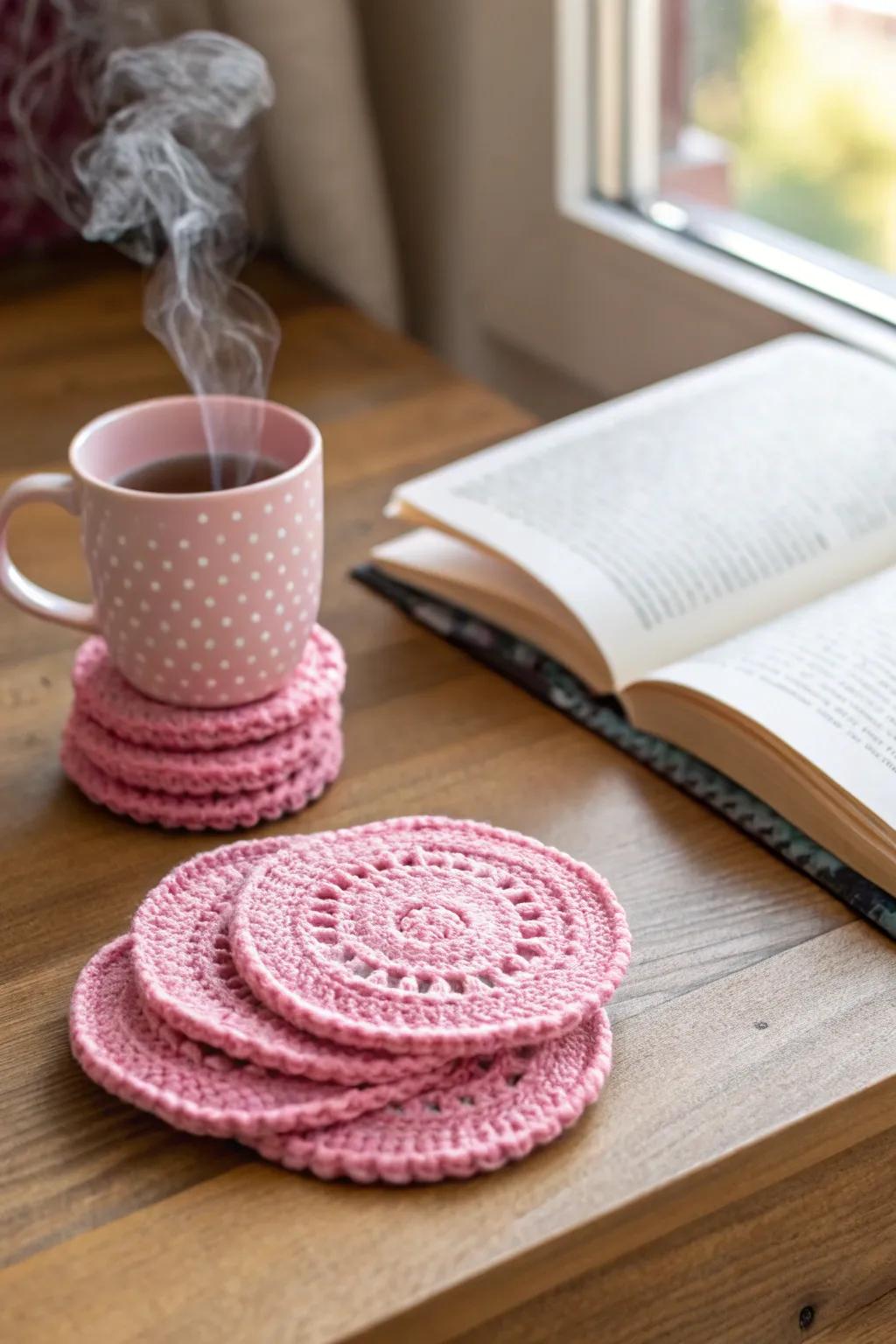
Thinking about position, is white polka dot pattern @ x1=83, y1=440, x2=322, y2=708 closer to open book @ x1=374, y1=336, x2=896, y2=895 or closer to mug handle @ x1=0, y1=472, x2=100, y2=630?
mug handle @ x1=0, y1=472, x2=100, y2=630

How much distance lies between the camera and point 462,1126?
49 cm

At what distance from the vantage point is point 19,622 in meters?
0.83

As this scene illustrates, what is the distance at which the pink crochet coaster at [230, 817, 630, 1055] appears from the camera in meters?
0.51

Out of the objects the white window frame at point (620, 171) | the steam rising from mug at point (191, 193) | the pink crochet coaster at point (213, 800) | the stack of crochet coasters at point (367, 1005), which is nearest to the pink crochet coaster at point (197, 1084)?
the stack of crochet coasters at point (367, 1005)

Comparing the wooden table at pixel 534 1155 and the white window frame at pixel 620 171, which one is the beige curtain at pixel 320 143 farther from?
the wooden table at pixel 534 1155

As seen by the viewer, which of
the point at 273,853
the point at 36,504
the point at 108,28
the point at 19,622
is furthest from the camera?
the point at 108,28

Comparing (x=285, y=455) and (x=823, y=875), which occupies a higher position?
(x=285, y=455)

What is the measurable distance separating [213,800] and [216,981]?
5.4 inches

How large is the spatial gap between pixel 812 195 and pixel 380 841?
2.57ft

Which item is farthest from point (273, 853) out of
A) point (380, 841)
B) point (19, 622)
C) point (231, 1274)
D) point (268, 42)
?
point (268, 42)

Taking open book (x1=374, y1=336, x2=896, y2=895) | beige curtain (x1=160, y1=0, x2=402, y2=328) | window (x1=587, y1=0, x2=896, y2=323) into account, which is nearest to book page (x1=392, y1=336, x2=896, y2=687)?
open book (x1=374, y1=336, x2=896, y2=895)

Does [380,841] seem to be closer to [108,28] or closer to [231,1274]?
[231,1274]

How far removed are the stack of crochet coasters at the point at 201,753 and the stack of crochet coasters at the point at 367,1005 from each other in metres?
0.06

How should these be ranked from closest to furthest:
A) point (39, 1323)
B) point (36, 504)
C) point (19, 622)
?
point (39, 1323)
point (19, 622)
point (36, 504)
